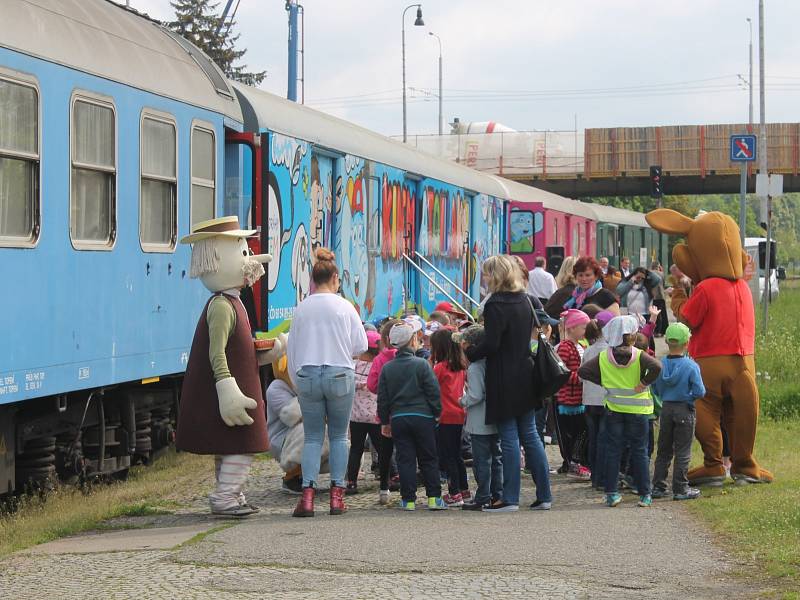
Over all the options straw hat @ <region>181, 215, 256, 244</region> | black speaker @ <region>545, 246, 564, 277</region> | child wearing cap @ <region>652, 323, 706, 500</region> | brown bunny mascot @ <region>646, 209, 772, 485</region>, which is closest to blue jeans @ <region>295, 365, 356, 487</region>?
straw hat @ <region>181, 215, 256, 244</region>

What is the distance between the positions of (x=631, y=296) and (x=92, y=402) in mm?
9757

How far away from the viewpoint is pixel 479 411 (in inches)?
378

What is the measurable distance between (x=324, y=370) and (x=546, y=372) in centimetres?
145

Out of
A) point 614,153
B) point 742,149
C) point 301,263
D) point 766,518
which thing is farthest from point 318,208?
point 614,153

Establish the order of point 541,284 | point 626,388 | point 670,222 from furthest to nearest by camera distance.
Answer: point 541,284
point 670,222
point 626,388

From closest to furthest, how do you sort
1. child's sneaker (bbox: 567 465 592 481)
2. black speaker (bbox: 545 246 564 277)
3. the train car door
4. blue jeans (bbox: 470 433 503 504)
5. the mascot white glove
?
the mascot white glove < blue jeans (bbox: 470 433 503 504) < child's sneaker (bbox: 567 465 592 481) < black speaker (bbox: 545 246 564 277) < the train car door

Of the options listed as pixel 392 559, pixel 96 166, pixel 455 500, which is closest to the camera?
pixel 392 559

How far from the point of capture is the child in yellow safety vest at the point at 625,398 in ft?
31.8

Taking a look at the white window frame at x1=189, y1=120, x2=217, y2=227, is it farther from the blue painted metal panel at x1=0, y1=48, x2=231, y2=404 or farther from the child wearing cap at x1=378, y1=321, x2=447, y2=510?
the child wearing cap at x1=378, y1=321, x2=447, y2=510

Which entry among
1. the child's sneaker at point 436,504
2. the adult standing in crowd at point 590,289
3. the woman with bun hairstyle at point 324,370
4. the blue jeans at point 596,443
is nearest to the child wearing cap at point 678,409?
the blue jeans at point 596,443

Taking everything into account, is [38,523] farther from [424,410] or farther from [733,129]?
[733,129]

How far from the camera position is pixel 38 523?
8969 millimetres

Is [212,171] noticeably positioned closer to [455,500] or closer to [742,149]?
[455,500]

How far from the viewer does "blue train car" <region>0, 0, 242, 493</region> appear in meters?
8.65
